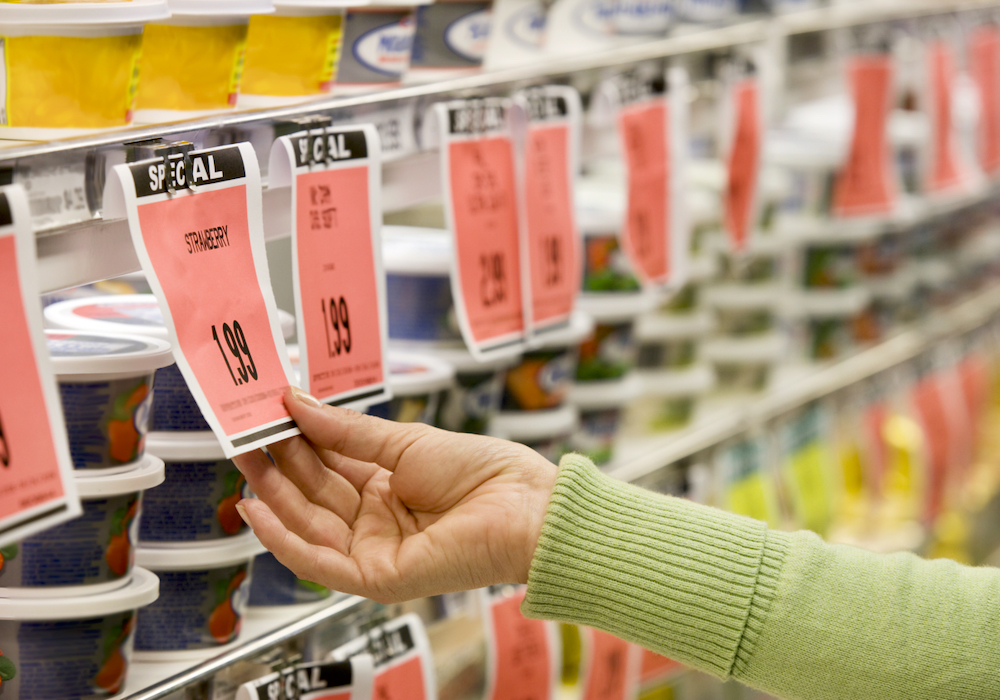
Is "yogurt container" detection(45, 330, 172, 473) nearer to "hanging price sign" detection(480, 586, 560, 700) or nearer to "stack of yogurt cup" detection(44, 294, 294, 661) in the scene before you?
"stack of yogurt cup" detection(44, 294, 294, 661)

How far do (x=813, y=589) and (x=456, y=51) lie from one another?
0.73 meters

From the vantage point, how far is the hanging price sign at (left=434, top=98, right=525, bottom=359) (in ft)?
3.95

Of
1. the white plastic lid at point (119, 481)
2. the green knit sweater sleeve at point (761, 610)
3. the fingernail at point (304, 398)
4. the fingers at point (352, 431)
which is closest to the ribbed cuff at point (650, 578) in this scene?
the green knit sweater sleeve at point (761, 610)

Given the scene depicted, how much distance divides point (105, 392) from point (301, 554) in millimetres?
215

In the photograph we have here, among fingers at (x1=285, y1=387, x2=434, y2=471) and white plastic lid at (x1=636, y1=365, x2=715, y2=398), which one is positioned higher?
fingers at (x1=285, y1=387, x2=434, y2=471)

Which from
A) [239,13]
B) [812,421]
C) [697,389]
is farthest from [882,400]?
[239,13]

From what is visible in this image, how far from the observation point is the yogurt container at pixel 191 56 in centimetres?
96

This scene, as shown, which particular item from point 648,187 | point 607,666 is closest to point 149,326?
point 648,187

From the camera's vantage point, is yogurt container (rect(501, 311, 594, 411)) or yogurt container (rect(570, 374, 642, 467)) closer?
yogurt container (rect(501, 311, 594, 411))

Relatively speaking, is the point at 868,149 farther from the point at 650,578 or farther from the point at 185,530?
the point at 185,530

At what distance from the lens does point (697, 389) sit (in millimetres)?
2049

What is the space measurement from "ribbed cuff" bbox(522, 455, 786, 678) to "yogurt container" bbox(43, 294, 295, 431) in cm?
34

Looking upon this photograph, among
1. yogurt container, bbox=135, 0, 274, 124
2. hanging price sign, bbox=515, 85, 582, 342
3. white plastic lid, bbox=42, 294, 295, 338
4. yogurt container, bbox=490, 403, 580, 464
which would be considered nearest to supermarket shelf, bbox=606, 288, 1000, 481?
yogurt container, bbox=490, 403, 580, 464

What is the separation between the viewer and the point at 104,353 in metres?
0.94
